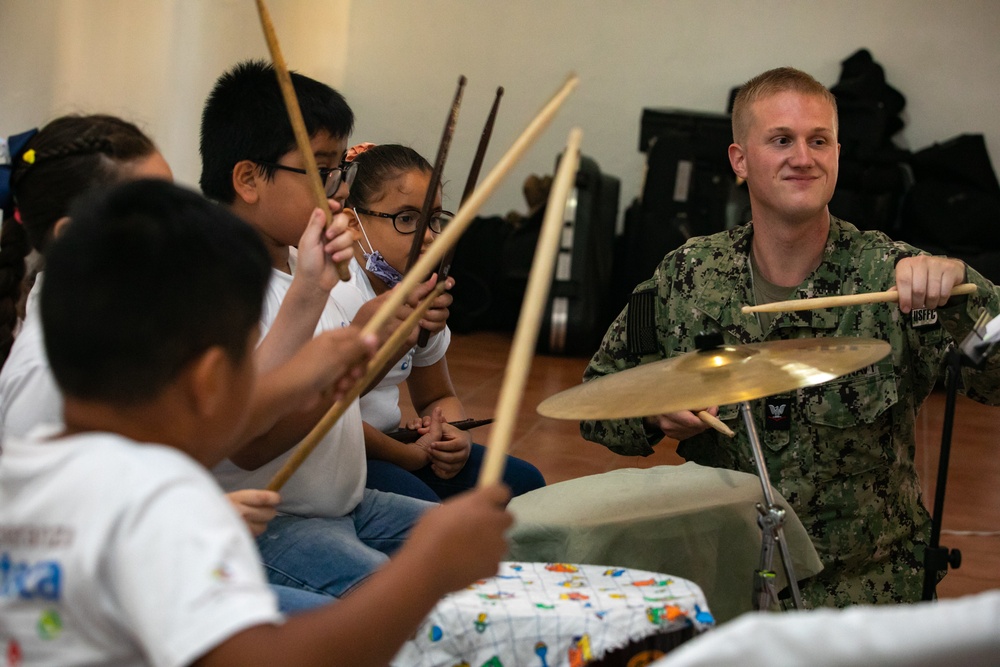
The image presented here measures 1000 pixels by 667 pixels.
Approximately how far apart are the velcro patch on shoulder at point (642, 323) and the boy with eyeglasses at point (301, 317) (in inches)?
15.7

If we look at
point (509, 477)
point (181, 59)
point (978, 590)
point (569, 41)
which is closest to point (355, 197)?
point (509, 477)

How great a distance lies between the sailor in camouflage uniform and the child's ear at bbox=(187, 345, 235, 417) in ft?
3.59

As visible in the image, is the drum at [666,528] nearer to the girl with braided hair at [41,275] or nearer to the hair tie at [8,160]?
the girl with braided hair at [41,275]

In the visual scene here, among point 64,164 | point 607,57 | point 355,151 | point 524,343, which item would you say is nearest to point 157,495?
point 524,343

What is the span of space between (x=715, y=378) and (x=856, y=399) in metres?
0.58

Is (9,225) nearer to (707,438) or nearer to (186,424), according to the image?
(186,424)

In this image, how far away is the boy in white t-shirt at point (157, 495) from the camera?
785 millimetres

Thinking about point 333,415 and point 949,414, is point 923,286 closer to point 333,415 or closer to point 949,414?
point 949,414

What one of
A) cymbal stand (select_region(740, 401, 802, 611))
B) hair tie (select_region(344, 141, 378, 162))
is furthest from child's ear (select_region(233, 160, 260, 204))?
cymbal stand (select_region(740, 401, 802, 611))

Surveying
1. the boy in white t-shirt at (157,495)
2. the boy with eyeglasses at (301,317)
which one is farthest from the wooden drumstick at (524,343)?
the boy with eyeglasses at (301,317)

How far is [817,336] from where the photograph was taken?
81.4 inches

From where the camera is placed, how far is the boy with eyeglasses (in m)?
1.54

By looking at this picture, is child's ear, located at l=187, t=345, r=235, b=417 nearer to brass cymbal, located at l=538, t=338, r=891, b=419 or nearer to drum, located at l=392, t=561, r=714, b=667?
drum, located at l=392, t=561, r=714, b=667

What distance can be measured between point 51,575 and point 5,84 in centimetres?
372
